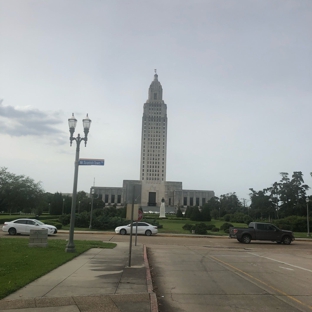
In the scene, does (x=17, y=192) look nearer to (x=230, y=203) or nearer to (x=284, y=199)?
(x=284, y=199)

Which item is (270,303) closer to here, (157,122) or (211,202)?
(211,202)

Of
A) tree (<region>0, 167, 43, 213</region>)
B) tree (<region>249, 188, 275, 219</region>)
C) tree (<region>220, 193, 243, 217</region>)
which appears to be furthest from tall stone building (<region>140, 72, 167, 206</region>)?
tree (<region>0, 167, 43, 213</region>)

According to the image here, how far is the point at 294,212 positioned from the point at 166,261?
68.7 metres

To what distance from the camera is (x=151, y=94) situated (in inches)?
5719

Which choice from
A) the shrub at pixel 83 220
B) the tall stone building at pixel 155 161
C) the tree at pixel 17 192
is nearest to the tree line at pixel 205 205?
the tree at pixel 17 192

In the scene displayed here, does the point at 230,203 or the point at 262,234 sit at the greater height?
the point at 230,203

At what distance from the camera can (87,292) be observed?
790 centimetres

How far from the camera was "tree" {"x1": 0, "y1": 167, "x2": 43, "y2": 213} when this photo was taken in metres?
61.6

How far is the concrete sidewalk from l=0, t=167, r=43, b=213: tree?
54995 millimetres

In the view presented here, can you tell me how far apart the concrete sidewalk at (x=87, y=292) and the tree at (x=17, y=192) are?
54995 mm

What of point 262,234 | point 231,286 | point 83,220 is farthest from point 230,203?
point 231,286

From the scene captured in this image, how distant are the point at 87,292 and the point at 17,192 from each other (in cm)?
5942

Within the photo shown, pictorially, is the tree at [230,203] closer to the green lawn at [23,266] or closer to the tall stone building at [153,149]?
the tall stone building at [153,149]

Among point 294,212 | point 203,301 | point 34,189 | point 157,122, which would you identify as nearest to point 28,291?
point 203,301
